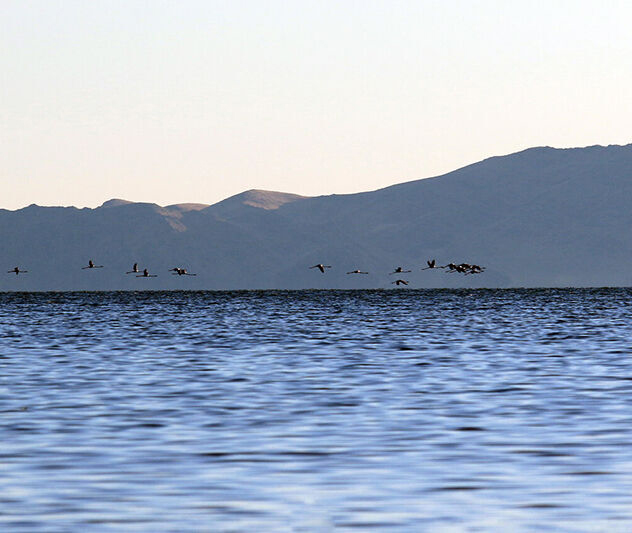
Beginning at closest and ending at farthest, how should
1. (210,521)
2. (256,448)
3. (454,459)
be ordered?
1. (210,521)
2. (454,459)
3. (256,448)

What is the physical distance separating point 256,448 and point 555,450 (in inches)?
251

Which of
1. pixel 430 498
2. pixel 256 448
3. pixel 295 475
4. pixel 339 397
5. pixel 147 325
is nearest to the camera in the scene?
pixel 430 498

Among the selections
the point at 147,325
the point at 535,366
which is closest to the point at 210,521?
the point at 535,366

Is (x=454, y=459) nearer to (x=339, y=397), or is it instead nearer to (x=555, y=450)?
(x=555, y=450)

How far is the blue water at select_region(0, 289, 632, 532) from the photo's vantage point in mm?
23688

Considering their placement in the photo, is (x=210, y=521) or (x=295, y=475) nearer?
(x=210, y=521)

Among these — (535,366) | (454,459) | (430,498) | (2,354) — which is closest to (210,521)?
(430,498)

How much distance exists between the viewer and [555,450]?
3088 centimetres

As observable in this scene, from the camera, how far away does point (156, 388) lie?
4669 centimetres

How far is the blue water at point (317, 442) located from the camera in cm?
2369

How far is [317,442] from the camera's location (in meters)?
32.3

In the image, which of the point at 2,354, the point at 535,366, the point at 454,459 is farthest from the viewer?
the point at 2,354

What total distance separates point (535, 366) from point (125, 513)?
35.5 metres

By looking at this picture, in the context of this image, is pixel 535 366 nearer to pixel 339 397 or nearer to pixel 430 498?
pixel 339 397
